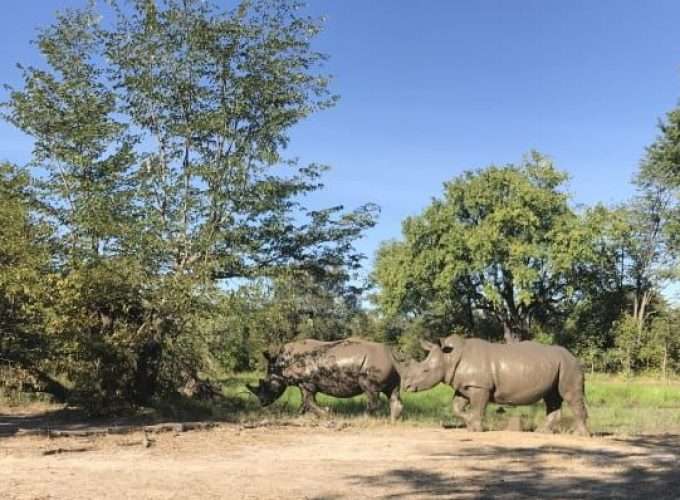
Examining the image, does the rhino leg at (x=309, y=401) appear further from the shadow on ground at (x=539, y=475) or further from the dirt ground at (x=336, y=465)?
the shadow on ground at (x=539, y=475)

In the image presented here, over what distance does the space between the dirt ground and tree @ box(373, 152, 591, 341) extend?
30659mm

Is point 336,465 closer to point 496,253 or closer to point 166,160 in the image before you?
point 166,160

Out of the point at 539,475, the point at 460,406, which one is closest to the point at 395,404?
the point at 460,406

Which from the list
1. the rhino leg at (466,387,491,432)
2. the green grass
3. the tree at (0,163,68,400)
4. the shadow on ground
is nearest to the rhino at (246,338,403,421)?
the green grass

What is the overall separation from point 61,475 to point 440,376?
27.9ft

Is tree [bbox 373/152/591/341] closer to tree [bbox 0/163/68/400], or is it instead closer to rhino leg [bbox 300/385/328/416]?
rhino leg [bbox 300/385/328/416]

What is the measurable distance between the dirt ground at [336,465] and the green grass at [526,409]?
2349 millimetres

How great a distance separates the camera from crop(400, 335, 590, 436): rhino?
14633 millimetres

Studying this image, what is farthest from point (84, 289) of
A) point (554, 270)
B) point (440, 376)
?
point (554, 270)

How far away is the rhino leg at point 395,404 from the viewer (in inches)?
640

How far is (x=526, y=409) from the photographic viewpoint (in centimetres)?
2139

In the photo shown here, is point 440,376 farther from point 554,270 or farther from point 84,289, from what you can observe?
point 554,270

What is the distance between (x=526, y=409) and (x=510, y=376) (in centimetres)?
731

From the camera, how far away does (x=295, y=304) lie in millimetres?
18672
